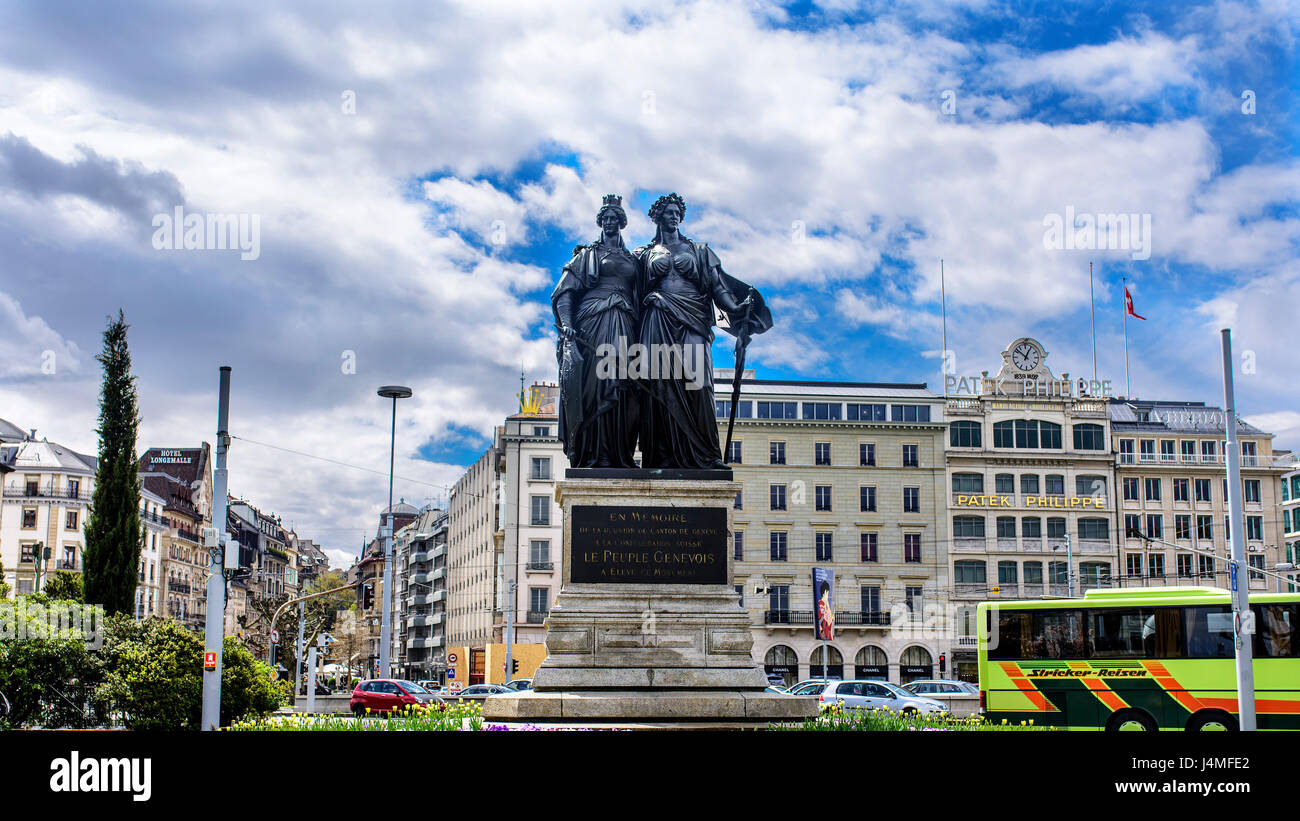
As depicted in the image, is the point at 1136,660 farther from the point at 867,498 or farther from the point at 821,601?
the point at 867,498

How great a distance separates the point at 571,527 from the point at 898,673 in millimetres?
63428

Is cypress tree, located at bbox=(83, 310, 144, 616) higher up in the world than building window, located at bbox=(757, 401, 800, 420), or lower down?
lower down

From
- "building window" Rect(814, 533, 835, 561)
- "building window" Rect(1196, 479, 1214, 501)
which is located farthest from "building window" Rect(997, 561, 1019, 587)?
"building window" Rect(1196, 479, 1214, 501)

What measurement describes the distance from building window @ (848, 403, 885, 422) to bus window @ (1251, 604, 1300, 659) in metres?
54.3

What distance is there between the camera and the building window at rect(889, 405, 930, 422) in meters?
79.8

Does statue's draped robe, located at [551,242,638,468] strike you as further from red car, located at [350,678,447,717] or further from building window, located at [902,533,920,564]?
building window, located at [902,533,920,564]

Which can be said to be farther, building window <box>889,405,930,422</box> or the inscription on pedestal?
building window <box>889,405,930,422</box>

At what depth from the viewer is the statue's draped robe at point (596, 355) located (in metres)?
15.8

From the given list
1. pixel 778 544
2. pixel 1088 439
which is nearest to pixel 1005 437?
pixel 1088 439

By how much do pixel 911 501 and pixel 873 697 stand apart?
45.1m

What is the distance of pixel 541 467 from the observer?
79.9 m
